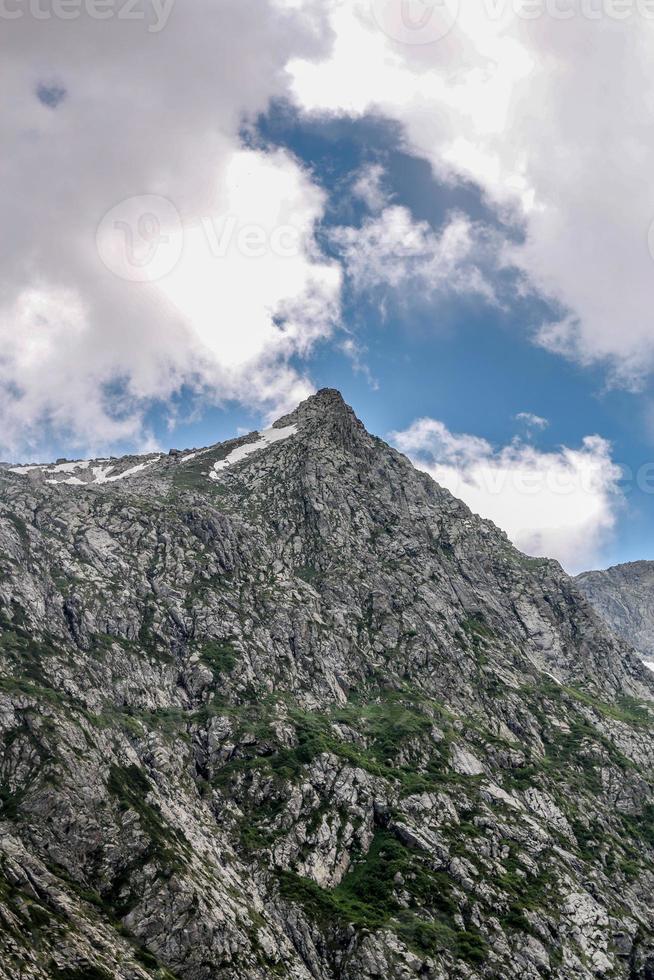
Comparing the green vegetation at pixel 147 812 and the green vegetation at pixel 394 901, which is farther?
the green vegetation at pixel 394 901

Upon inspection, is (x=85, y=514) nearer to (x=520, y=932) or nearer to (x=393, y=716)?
(x=393, y=716)

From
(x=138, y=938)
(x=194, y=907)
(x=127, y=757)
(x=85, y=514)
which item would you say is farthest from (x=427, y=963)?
(x=85, y=514)

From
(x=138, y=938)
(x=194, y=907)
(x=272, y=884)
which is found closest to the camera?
(x=138, y=938)

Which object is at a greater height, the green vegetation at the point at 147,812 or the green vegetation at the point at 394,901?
the green vegetation at the point at 147,812

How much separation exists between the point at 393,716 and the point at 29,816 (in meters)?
88.6

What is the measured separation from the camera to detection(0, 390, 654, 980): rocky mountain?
250 feet

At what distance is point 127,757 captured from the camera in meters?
97.6

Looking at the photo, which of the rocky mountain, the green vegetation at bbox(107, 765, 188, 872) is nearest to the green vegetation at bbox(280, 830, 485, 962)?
the rocky mountain

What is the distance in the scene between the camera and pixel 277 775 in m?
112

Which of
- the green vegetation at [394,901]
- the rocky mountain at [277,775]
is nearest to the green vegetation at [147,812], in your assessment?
the rocky mountain at [277,775]

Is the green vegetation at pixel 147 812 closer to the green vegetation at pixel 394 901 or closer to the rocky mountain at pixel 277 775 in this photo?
the rocky mountain at pixel 277 775

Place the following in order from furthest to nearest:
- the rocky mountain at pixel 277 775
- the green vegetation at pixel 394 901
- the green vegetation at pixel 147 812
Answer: the green vegetation at pixel 394 901 → the green vegetation at pixel 147 812 → the rocky mountain at pixel 277 775

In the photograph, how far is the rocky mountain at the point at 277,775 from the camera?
250 feet

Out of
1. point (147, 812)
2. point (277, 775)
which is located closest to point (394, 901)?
point (277, 775)
